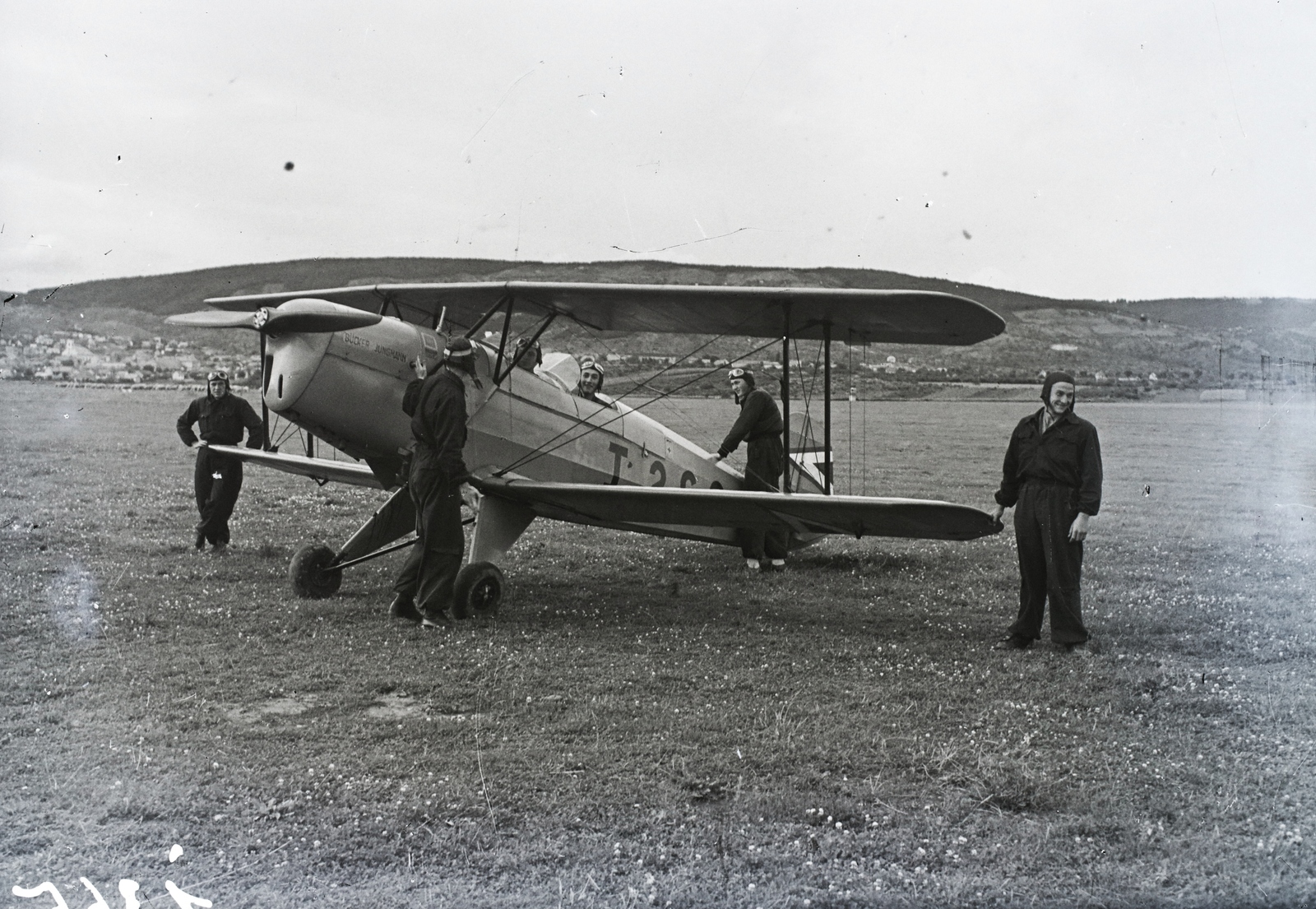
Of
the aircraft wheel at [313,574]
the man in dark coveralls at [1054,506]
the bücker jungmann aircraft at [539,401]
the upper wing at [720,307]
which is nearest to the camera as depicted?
the man in dark coveralls at [1054,506]

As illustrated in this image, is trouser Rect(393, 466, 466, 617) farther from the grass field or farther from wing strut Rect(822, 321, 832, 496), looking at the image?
wing strut Rect(822, 321, 832, 496)

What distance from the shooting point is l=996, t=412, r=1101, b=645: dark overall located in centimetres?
563

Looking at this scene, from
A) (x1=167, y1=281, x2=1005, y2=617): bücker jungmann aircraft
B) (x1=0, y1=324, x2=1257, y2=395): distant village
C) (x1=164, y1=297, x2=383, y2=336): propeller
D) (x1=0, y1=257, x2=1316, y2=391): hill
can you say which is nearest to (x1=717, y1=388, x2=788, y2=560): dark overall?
(x1=0, y1=324, x2=1257, y2=395): distant village

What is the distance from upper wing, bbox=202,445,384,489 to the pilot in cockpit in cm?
196

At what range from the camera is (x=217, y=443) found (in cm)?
914

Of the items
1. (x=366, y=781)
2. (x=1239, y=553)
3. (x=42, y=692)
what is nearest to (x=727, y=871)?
(x=366, y=781)

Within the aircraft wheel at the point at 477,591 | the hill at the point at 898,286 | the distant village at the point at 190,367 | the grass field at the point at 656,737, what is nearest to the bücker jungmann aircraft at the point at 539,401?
the aircraft wheel at the point at 477,591

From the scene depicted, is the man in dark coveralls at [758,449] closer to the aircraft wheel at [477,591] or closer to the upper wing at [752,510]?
the upper wing at [752,510]

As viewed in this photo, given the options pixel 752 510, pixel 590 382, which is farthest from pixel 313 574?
pixel 752 510

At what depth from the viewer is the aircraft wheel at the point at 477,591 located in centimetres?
637

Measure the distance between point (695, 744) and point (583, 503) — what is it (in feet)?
10.3

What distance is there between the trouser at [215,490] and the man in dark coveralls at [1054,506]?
266 inches

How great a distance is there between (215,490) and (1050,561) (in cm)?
709

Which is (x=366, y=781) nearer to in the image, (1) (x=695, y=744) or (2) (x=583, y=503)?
(1) (x=695, y=744)
